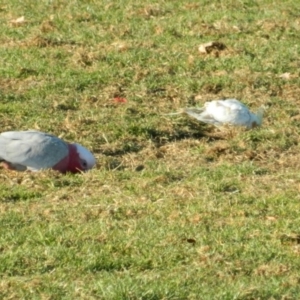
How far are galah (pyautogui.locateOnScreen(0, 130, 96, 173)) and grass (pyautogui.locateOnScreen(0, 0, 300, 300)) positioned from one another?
8cm

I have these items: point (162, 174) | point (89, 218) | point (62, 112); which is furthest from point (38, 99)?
point (89, 218)

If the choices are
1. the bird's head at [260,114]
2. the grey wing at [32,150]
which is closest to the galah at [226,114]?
the bird's head at [260,114]

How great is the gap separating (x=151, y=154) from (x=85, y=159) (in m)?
0.73

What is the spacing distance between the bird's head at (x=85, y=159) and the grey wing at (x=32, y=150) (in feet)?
0.35

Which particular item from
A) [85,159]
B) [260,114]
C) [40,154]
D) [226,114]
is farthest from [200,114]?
[40,154]

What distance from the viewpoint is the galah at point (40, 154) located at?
759 cm

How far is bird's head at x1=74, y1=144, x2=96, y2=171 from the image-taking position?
766cm

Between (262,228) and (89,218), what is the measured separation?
41.1 inches

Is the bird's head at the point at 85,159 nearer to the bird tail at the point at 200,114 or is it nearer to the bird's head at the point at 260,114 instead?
the bird tail at the point at 200,114

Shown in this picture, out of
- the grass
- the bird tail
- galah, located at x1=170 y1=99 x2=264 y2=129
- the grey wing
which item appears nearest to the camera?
the grass

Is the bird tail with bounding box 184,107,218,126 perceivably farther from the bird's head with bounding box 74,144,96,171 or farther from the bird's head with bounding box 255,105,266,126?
the bird's head with bounding box 74,144,96,171

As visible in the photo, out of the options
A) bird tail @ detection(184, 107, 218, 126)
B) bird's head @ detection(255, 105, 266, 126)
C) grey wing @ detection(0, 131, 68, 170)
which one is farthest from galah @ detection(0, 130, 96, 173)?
bird's head @ detection(255, 105, 266, 126)

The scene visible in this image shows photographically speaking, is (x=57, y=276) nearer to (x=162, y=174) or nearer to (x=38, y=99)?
(x=162, y=174)

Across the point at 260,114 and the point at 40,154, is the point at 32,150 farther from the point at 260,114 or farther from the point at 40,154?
the point at 260,114
